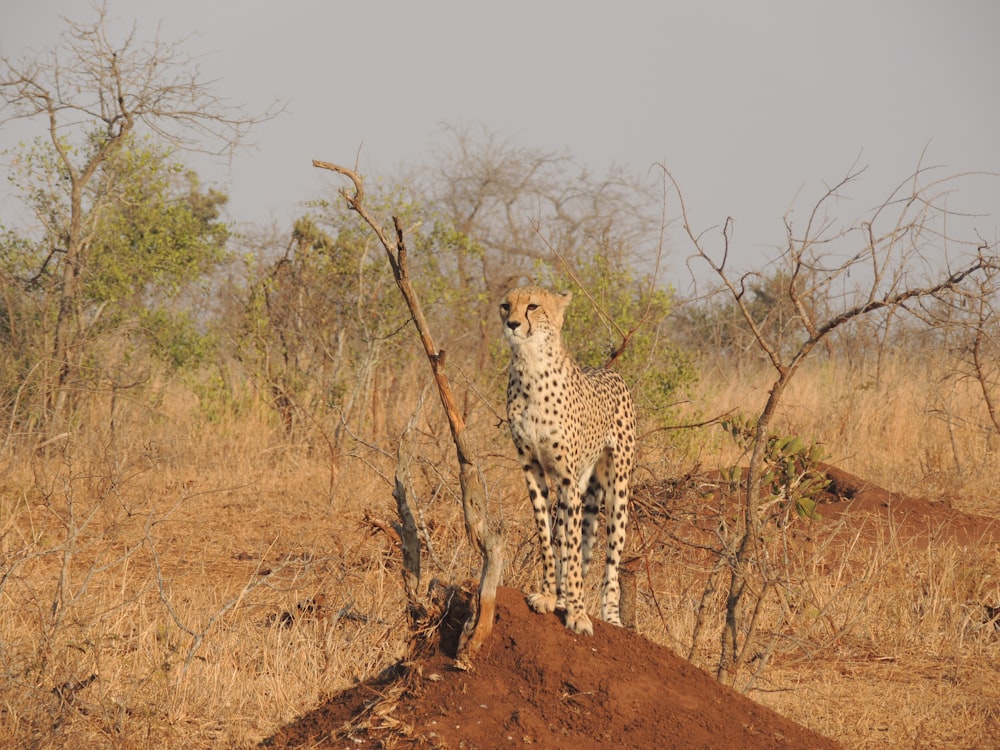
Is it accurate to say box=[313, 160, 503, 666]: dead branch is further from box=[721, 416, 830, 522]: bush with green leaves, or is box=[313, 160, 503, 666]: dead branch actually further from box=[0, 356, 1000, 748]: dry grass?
box=[721, 416, 830, 522]: bush with green leaves

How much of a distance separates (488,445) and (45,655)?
14.5 feet

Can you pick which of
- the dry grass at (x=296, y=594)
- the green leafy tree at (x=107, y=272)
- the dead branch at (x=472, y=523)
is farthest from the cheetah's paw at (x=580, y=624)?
the green leafy tree at (x=107, y=272)

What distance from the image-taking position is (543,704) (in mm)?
3529

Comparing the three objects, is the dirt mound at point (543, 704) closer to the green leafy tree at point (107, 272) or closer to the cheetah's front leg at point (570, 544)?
the cheetah's front leg at point (570, 544)

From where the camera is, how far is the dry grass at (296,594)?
430cm

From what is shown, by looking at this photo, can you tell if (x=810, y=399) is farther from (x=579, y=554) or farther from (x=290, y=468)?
(x=579, y=554)

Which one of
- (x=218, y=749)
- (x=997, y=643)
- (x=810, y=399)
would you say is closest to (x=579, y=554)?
(x=218, y=749)

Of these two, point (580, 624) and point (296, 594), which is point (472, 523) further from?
point (296, 594)

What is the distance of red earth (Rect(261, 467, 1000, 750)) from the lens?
11.2 ft

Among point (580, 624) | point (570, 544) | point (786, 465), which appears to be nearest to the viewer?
point (580, 624)

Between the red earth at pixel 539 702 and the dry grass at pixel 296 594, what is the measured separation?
0.59 metres

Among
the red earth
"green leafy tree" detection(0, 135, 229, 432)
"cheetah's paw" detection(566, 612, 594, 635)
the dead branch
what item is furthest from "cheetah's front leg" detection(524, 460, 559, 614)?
"green leafy tree" detection(0, 135, 229, 432)

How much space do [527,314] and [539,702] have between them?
64.8 inches

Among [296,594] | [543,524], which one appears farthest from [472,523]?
[296,594]
